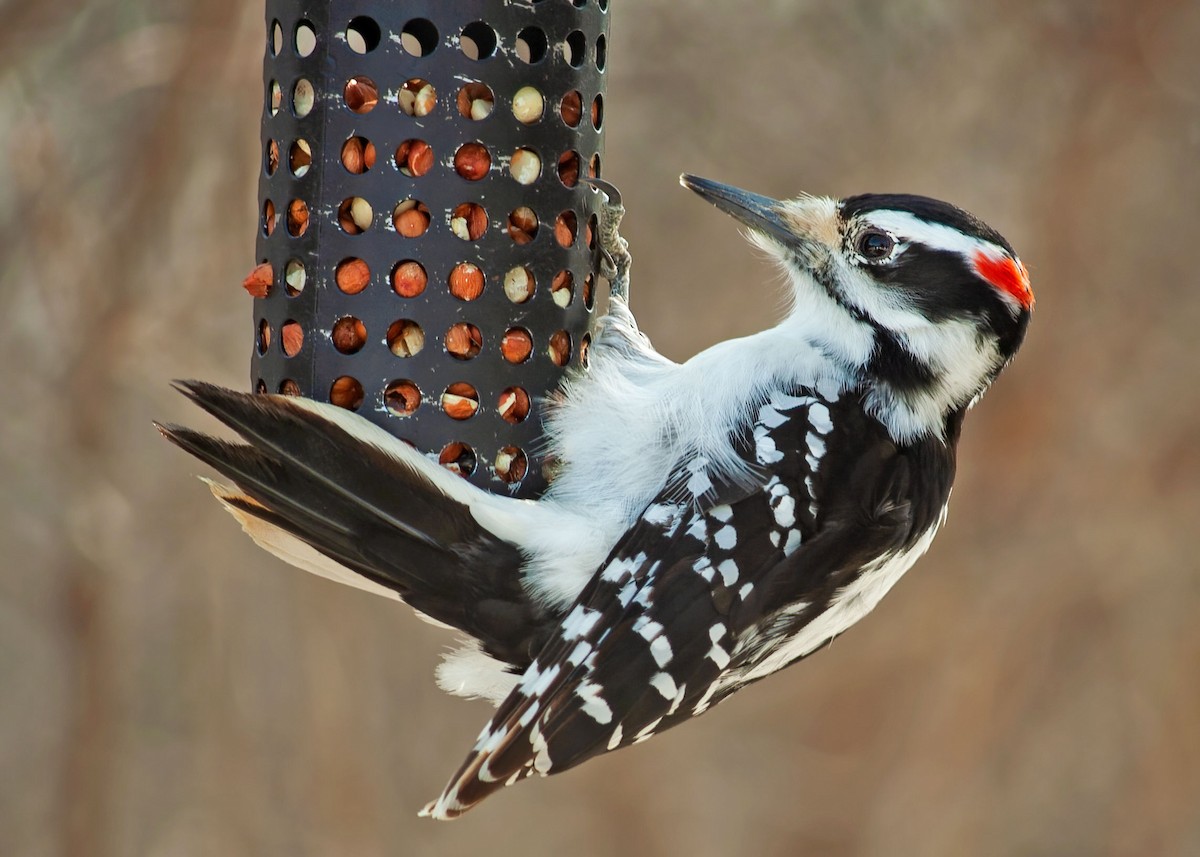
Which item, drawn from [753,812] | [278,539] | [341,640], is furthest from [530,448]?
[753,812]

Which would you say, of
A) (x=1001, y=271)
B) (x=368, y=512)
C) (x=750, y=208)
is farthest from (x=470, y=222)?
(x=1001, y=271)

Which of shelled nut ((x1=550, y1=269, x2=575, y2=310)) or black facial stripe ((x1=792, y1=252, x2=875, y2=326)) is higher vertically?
black facial stripe ((x1=792, y1=252, x2=875, y2=326))

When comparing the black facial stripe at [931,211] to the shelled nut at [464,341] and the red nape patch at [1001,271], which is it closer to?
the red nape patch at [1001,271]

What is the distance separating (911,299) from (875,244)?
14 centimetres

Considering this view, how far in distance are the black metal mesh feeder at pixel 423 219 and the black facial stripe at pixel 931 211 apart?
2.25ft

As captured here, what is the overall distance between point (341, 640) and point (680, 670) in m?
4.16

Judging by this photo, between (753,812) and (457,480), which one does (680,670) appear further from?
(753,812)

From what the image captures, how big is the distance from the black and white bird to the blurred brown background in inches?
125

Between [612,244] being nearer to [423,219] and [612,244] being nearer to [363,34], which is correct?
[423,219]

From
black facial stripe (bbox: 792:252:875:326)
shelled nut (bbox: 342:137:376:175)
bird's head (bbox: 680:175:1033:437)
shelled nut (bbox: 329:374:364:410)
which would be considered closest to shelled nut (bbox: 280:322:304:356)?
shelled nut (bbox: 329:374:364:410)

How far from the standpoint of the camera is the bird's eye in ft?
10.4

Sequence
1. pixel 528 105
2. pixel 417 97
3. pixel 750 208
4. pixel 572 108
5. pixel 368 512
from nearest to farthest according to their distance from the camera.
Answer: pixel 368 512
pixel 417 97
pixel 528 105
pixel 572 108
pixel 750 208

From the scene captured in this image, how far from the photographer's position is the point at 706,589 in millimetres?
2834

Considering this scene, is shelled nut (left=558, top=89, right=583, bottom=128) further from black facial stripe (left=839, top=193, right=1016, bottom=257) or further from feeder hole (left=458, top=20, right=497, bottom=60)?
black facial stripe (left=839, top=193, right=1016, bottom=257)
